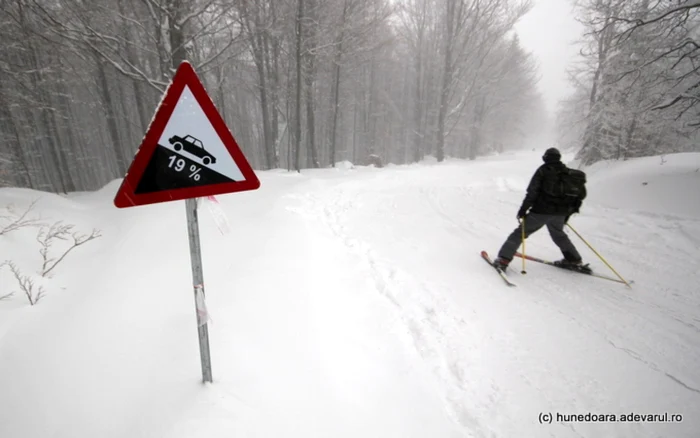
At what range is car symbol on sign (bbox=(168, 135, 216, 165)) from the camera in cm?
161

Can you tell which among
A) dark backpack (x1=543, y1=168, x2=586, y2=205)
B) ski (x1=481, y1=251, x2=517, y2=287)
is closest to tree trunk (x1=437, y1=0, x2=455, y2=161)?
dark backpack (x1=543, y1=168, x2=586, y2=205)

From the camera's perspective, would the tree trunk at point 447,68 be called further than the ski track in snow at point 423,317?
Yes

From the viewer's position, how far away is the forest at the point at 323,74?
24.4 ft

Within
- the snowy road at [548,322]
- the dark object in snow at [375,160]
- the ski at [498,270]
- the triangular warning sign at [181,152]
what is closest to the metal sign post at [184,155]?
the triangular warning sign at [181,152]

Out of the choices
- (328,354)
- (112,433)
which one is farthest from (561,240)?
(112,433)

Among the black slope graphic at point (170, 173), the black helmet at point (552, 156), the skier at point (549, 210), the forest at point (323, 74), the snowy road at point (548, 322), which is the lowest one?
the snowy road at point (548, 322)

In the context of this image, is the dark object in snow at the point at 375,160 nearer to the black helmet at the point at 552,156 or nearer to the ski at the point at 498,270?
the ski at the point at 498,270

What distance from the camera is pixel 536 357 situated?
2.85 metres

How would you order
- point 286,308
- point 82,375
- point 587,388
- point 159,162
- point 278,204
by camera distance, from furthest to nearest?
point 278,204
point 286,308
point 587,388
point 82,375
point 159,162

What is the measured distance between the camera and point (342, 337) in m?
2.86

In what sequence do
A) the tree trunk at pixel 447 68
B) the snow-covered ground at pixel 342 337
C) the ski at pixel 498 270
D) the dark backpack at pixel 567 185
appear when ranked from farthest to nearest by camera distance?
1. the tree trunk at pixel 447 68
2. the dark backpack at pixel 567 185
3. the ski at pixel 498 270
4. the snow-covered ground at pixel 342 337

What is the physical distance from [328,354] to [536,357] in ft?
7.15

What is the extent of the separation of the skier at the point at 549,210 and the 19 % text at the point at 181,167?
461cm

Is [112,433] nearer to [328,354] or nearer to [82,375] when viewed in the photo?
[82,375]
